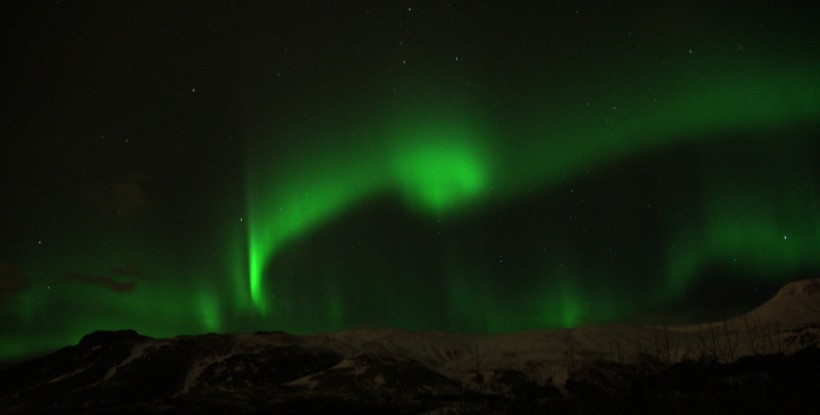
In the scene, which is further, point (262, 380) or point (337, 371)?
point (337, 371)

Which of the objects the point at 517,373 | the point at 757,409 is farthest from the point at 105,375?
the point at 757,409

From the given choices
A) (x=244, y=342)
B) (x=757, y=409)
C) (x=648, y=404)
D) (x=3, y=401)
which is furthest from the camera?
(x=244, y=342)

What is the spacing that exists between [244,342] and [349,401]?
64637mm

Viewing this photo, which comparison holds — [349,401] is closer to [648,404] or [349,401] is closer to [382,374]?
[382,374]

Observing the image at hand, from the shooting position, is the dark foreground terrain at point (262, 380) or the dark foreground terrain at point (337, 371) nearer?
the dark foreground terrain at point (262, 380)

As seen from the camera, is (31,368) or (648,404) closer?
(648,404)

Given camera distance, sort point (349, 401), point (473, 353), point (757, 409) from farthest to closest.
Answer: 1. point (473, 353)
2. point (349, 401)
3. point (757, 409)

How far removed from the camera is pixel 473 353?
188m

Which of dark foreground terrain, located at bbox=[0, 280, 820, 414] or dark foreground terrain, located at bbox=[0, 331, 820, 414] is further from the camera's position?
dark foreground terrain, located at bbox=[0, 280, 820, 414]

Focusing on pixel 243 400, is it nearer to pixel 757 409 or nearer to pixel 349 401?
pixel 349 401

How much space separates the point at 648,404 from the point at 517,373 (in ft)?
412

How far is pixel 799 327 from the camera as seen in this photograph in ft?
566

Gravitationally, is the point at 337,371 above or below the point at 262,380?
below

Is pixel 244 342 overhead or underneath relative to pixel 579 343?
overhead
